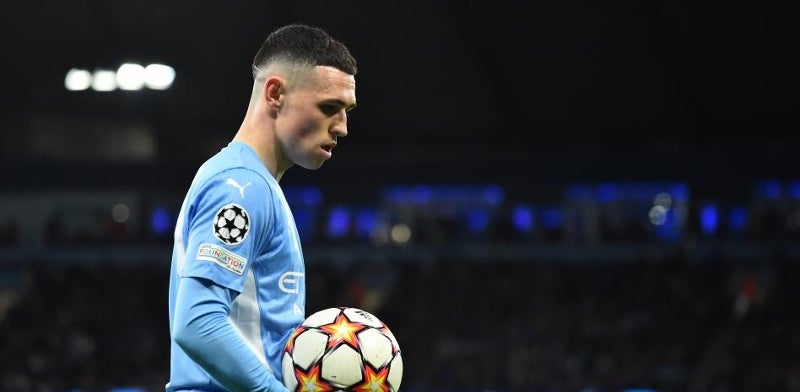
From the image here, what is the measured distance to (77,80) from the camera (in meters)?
20.2

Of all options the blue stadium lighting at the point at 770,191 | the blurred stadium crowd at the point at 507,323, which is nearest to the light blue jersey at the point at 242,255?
the blurred stadium crowd at the point at 507,323

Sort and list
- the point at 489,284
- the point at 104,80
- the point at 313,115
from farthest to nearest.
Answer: the point at 489,284
the point at 104,80
the point at 313,115

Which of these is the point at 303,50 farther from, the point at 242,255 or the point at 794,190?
the point at 794,190

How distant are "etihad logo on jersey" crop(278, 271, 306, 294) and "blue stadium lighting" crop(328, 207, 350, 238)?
21537 mm

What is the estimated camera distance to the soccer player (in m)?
2.58

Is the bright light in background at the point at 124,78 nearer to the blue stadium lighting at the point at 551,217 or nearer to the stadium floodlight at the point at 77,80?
the stadium floodlight at the point at 77,80

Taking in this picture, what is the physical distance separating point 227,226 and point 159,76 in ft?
58.0

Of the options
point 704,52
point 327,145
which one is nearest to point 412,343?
point 704,52

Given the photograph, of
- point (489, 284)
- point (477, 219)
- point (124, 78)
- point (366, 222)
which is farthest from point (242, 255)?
point (366, 222)

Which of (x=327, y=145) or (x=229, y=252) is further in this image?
(x=327, y=145)

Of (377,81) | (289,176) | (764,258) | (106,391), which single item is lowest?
(106,391)

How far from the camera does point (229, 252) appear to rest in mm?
2604

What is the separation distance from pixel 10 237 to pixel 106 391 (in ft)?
26.7

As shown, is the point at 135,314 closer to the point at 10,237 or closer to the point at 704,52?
the point at 10,237
